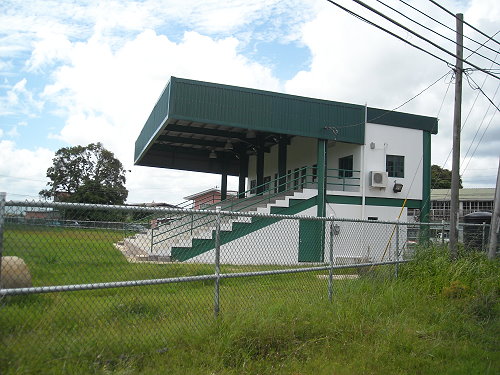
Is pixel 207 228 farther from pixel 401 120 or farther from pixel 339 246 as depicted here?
pixel 401 120

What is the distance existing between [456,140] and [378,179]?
27.0 ft

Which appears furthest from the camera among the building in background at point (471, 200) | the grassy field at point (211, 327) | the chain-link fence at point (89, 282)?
the building in background at point (471, 200)

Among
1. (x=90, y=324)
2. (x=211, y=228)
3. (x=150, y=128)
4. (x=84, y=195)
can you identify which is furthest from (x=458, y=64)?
(x=84, y=195)

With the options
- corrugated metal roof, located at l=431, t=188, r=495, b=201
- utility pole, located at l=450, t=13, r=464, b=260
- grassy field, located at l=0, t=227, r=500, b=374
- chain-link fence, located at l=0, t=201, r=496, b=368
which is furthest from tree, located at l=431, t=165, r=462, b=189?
chain-link fence, located at l=0, t=201, r=496, b=368

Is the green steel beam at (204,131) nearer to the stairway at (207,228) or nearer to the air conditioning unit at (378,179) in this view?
the stairway at (207,228)

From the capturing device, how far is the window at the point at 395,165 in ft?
73.2

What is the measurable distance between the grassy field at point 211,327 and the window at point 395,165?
46.0ft

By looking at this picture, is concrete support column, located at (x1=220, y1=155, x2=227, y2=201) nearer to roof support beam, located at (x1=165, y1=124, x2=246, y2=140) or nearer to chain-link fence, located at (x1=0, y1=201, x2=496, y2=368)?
roof support beam, located at (x1=165, y1=124, x2=246, y2=140)

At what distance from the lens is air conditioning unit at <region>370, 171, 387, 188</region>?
21131mm

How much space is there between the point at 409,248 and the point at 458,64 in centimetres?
557

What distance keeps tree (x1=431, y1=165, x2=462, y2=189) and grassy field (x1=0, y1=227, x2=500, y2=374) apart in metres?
68.2

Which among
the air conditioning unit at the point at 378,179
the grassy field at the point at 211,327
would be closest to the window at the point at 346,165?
the air conditioning unit at the point at 378,179

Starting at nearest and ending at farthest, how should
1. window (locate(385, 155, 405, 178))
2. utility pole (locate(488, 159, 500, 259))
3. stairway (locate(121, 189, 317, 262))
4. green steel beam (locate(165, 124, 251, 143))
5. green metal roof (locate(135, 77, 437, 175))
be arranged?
stairway (locate(121, 189, 317, 262))
utility pole (locate(488, 159, 500, 259))
green metal roof (locate(135, 77, 437, 175))
window (locate(385, 155, 405, 178))
green steel beam (locate(165, 124, 251, 143))

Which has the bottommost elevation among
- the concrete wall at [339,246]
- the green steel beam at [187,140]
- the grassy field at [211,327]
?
the grassy field at [211,327]
